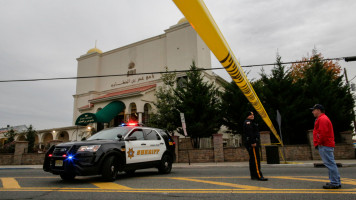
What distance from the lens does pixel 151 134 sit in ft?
28.6

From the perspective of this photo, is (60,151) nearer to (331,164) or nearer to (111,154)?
(111,154)

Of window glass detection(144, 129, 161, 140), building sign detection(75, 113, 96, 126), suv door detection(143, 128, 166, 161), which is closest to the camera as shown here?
suv door detection(143, 128, 166, 161)

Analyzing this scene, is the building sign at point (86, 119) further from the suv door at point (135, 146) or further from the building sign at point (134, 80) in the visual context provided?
the suv door at point (135, 146)

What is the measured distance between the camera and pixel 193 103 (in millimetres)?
19359

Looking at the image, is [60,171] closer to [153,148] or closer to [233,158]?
[153,148]

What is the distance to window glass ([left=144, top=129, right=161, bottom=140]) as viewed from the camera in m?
8.53

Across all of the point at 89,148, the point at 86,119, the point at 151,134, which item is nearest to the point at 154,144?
the point at 151,134

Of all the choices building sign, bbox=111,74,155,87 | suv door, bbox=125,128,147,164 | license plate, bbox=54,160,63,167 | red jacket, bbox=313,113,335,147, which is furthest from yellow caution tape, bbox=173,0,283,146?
building sign, bbox=111,74,155,87

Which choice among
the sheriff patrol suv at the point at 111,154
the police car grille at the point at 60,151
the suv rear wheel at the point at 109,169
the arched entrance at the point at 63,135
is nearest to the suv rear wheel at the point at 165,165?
the sheriff patrol suv at the point at 111,154

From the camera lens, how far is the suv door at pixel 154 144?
825 cm

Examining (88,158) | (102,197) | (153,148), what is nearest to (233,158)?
(153,148)

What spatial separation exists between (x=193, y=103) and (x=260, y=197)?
1517 centimetres

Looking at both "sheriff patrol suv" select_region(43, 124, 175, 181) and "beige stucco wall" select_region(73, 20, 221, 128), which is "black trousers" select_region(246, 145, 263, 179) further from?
"beige stucco wall" select_region(73, 20, 221, 128)

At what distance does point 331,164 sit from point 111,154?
5408mm
